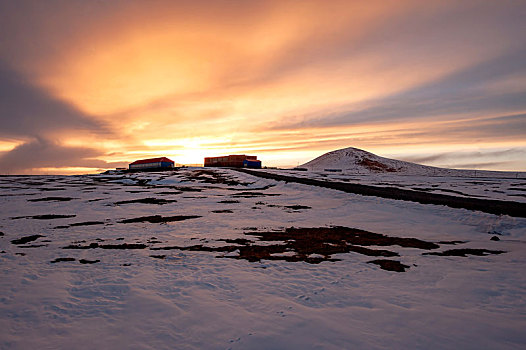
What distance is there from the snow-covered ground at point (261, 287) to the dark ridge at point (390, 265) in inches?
8.5

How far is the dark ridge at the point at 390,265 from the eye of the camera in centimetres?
882

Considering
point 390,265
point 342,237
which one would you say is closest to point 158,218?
point 342,237

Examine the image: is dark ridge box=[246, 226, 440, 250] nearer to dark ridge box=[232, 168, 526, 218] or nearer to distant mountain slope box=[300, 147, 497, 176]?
dark ridge box=[232, 168, 526, 218]

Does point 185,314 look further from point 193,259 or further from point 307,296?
point 193,259

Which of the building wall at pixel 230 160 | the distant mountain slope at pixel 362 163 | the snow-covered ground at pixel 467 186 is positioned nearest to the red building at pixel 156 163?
the building wall at pixel 230 160

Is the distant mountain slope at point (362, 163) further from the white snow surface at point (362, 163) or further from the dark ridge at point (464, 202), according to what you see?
the dark ridge at point (464, 202)

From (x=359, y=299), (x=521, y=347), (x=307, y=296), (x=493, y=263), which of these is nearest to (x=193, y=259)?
(x=307, y=296)

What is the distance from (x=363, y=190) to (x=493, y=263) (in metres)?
17.4

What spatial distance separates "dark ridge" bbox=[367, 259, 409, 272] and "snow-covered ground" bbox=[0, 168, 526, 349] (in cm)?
22

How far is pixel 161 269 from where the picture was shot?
8844 millimetres

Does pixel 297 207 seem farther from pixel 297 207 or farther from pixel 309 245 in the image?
pixel 309 245

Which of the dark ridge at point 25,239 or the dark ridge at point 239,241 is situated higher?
the dark ridge at point 239,241

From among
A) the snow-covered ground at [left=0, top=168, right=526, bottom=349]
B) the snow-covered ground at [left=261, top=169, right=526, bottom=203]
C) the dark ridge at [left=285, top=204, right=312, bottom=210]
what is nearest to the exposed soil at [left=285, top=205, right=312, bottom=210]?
the dark ridge at [left=285, top=204, right=312, bottom=210]

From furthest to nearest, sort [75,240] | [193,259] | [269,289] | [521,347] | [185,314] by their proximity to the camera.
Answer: [75,240] → [193,259] → [269,289] → [185,314] → [521,347]
